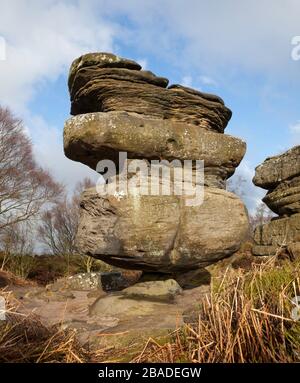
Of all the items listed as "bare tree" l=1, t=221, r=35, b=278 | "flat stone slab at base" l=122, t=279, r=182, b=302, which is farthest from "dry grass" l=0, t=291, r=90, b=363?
"bare tree" l=1, t=221, r=35, b=278

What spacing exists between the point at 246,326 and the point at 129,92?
436 cm

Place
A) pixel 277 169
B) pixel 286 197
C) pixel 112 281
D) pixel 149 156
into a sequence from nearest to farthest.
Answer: pixel 149 156
pixel 286 197
pixel 277 169
pixel 112 281

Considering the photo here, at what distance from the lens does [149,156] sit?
6.20 meters

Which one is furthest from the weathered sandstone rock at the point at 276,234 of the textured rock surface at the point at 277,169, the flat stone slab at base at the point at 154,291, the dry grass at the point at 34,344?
the dry grass at the point at 34,344

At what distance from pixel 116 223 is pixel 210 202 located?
1400mm

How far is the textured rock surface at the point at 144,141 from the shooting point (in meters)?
5.92

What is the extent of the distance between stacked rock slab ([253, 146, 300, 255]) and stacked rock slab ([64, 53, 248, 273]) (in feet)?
5.49

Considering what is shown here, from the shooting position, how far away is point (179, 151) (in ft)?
20.8

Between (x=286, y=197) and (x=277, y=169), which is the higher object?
(x=277, y=169)

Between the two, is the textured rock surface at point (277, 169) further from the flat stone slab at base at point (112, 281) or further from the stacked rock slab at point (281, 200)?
the flat stone slab at base at point (112, 281)

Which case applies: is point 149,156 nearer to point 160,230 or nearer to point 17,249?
point 160,230

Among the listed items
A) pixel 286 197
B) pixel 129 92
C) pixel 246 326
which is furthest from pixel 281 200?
pixel 246 326
